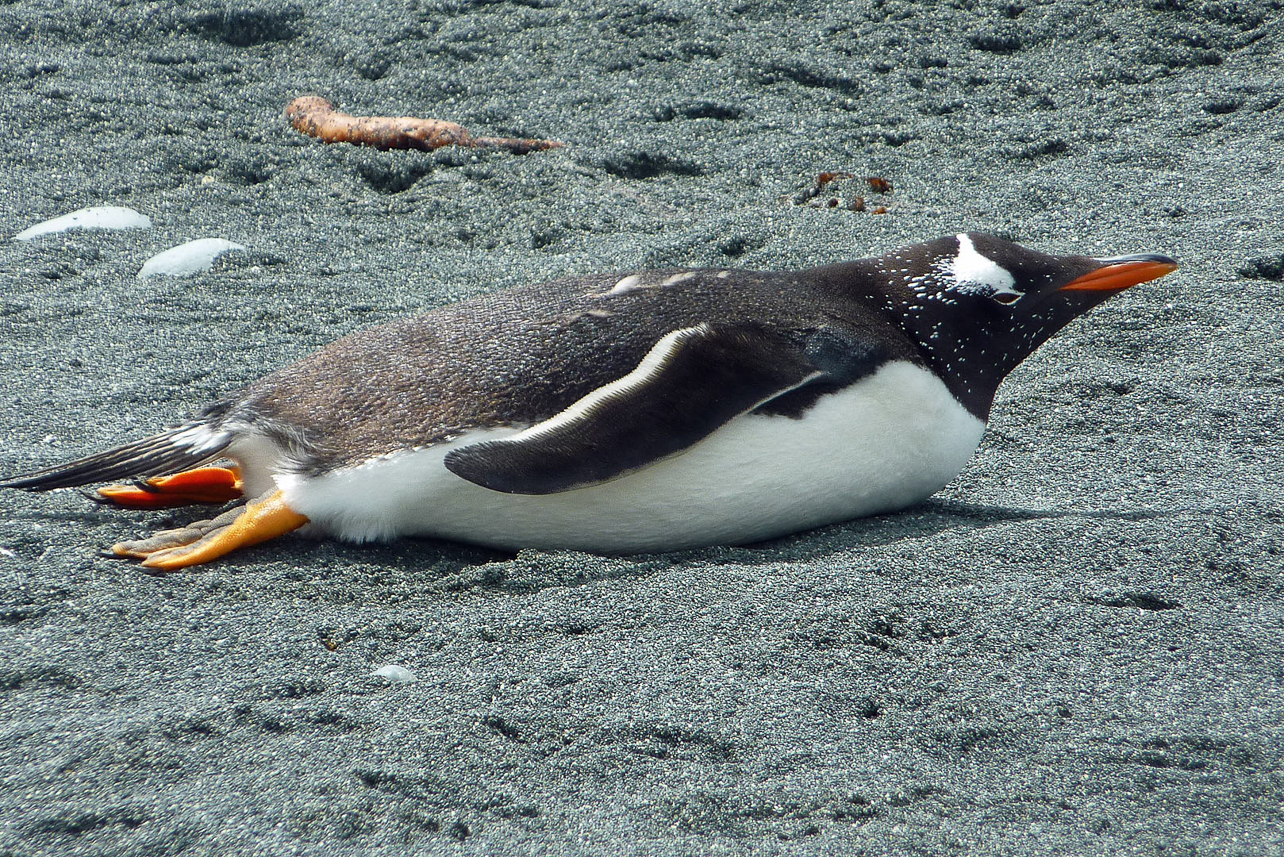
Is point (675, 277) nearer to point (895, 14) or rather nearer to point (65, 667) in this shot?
point (65, 667)

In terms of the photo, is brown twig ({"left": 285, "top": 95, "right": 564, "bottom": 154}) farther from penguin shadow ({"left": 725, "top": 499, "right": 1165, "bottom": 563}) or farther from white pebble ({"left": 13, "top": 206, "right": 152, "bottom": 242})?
penguin shadow ({"left": 725, "top": 499, "right": 1165, "bottom": 563})

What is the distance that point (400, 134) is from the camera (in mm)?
4793

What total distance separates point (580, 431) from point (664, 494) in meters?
0.24

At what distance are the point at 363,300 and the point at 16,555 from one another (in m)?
1.68

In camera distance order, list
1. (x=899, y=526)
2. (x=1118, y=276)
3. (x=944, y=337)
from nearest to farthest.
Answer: (x=899, y=526) → (x=944, y=337) → (x=1118, y=276)

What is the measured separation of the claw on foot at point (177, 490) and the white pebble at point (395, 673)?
98cm

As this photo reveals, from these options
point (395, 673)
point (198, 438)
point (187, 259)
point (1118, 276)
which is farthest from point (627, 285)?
point (187, 259)

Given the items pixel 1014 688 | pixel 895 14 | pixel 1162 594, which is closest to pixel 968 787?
pixel 1014 688

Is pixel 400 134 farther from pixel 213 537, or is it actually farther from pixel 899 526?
pixel 899 526

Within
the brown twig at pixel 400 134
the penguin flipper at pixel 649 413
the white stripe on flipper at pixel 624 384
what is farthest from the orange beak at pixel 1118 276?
the brown twig at pixel 400 134

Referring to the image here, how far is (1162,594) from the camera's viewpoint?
201 cm

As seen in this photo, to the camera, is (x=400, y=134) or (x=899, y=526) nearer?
(x=899, y=526)

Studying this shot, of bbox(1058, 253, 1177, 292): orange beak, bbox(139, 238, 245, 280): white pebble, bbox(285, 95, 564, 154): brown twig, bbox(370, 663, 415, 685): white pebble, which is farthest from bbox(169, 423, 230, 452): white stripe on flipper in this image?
bbox(285, 95, 564, 154): brown twig

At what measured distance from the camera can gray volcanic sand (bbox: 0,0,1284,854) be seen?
5.13 feet
